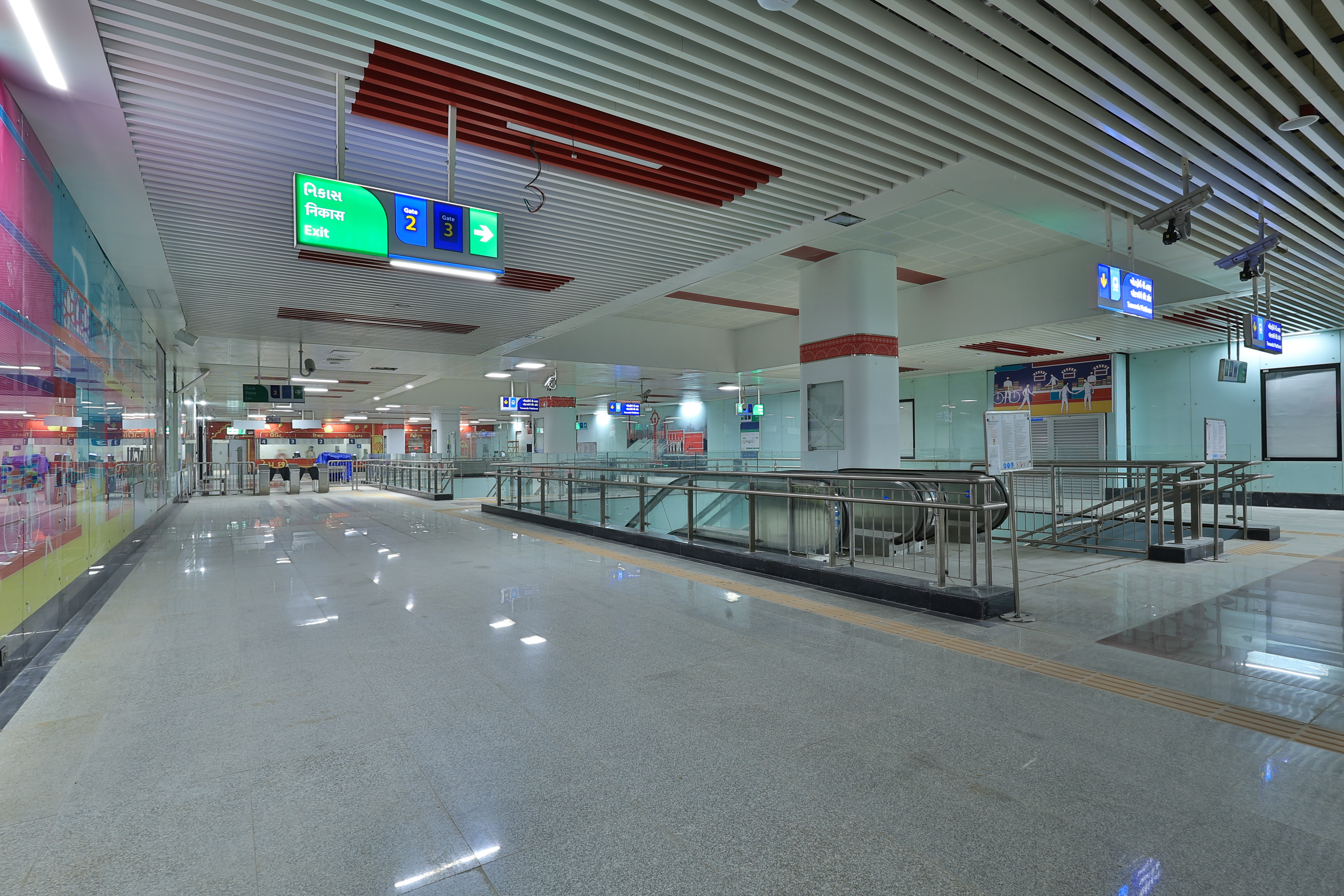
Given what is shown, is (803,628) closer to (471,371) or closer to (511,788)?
(511,788)

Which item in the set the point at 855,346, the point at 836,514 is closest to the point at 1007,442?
the point at 836,514

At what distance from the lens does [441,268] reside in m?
4.72

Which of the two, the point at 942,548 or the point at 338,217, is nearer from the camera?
the point at 338,217

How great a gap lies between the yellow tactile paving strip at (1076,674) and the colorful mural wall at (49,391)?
4250 mm

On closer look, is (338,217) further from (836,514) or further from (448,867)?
(836,514)

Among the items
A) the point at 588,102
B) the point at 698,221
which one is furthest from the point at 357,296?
the point at 588,102

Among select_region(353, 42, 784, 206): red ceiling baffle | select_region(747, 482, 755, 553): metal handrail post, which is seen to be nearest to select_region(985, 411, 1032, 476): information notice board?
select_region(747, 482, 755, 553): metal handrail post

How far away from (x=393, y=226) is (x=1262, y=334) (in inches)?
423

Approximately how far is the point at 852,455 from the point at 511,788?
7.61m

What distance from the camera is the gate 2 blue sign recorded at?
6.67 m

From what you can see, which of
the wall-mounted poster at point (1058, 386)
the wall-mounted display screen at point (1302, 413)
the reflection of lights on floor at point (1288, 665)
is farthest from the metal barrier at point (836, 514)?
the wall-mounted display screen at point (1302, 413)

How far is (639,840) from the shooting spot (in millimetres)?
1935

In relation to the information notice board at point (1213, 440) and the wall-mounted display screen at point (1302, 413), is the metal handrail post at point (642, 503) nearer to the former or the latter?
the information notice board at point (1213, 440)

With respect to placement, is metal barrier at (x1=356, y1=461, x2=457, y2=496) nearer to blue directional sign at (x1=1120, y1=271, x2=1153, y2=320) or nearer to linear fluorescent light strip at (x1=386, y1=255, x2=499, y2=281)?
linear fluorescent light strip at (x1=386, y1=255, x2=499, y2=281)
